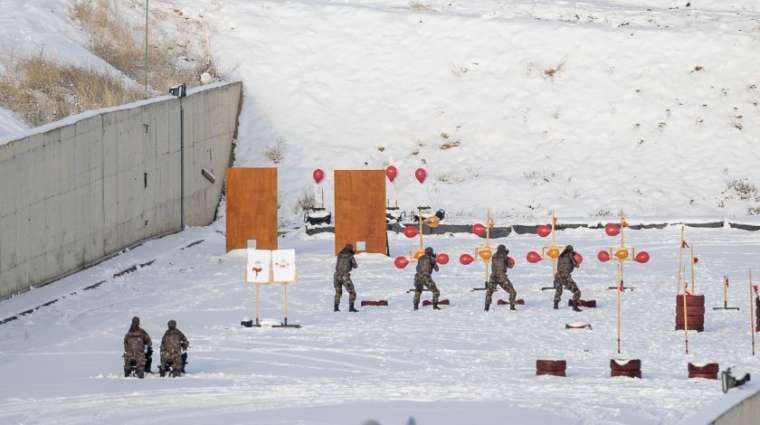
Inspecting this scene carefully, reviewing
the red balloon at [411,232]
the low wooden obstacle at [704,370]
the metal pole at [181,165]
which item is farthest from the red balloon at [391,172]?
the low wooden obstacle at [704,370]

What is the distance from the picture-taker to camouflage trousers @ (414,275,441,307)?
119 feet

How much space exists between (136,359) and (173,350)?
531 mm

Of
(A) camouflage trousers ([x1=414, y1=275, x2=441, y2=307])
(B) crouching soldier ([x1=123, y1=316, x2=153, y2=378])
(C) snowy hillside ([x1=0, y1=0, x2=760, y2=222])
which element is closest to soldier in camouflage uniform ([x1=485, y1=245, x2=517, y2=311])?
(A) camouflage trousers ([x1=414, y1=275, x2=441, y2=307])

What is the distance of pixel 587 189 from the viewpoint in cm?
A: 5216

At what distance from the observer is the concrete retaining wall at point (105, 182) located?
3709 cm

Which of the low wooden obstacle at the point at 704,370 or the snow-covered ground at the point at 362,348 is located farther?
the low wooden obstacle at the point at 704,370

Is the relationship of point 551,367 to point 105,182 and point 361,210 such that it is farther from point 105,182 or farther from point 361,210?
point 105,182

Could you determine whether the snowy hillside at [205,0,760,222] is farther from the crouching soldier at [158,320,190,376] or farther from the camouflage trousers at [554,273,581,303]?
the crouching soldier at [158,320,190,376]

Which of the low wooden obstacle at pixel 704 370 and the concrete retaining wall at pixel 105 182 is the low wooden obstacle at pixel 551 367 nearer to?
the low wooden obstacle at pixel 704 370

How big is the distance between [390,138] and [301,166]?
9.17 ft

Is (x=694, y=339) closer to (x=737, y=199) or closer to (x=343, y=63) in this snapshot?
(x=737, y=199)

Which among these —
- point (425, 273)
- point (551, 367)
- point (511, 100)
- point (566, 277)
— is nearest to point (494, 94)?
point (511, 100)

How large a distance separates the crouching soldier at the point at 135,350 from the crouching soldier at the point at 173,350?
0.81 feet

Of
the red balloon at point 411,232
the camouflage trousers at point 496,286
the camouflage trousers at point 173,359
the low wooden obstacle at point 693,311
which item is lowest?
the camouflage trousers at point 173,359
